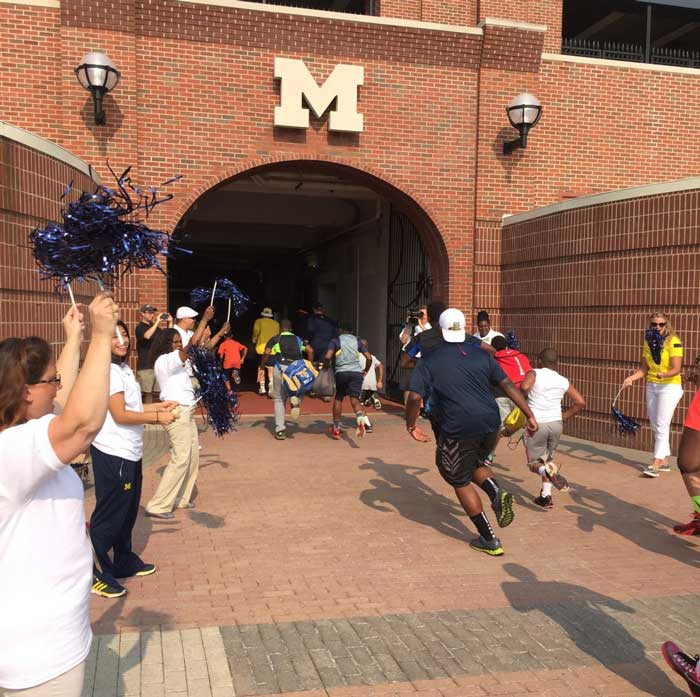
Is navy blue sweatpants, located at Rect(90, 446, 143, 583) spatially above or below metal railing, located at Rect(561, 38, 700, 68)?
below

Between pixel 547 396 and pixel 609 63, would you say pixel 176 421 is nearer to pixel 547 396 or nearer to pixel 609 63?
pixel 547 396

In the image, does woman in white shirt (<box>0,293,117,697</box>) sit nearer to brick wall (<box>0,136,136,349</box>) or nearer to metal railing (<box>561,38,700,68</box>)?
brick wall (<box>0,136,136,349</box>)

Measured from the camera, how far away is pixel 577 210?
1055cm

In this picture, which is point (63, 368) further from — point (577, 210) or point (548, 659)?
point (577, 210)

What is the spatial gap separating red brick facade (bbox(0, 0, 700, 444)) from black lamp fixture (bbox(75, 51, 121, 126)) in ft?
1.55

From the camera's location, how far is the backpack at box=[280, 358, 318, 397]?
9.65m

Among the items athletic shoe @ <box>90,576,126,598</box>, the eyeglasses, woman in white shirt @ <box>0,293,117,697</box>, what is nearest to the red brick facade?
athletic shoe @ <box>90,576,126,598</box>

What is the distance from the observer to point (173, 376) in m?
5.84

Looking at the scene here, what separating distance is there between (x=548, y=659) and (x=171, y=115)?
386 inches

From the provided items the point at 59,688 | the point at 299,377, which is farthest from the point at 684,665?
the point at 299,377

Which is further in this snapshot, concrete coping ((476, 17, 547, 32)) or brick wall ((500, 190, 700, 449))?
concrete coping ((476, 17, 547, 32))

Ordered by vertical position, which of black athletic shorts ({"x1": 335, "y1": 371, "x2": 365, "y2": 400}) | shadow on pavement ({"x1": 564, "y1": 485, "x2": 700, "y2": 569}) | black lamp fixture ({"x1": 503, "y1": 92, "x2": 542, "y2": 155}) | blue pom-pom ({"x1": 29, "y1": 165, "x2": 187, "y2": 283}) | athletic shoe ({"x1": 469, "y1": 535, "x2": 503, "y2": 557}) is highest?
black lamp fixture ({"x1": 503, "y1": 92, "x2": 542, "y2": 155})

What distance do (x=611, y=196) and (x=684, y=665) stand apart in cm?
789

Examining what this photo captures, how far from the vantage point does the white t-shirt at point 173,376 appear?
19.0 feet
